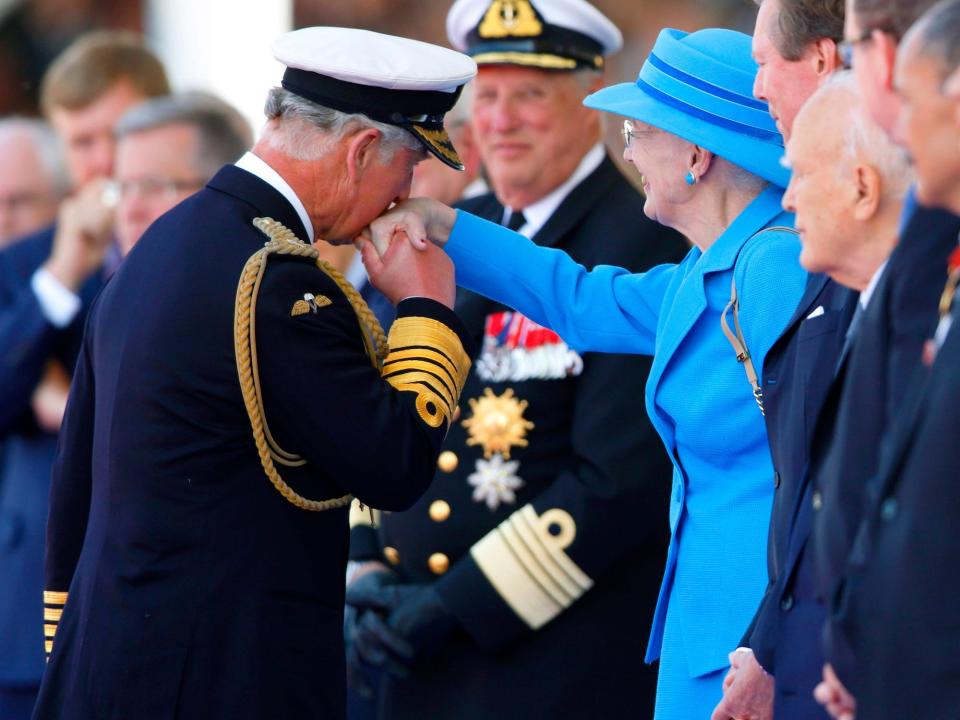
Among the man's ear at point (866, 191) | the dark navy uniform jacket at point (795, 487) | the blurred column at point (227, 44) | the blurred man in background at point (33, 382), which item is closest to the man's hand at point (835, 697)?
the dark navy uniform jacket at point (795, 487)

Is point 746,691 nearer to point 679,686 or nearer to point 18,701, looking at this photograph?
point 679,686

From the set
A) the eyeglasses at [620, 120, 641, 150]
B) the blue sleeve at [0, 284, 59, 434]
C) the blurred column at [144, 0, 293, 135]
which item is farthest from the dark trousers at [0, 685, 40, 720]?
the blurred column at [144, 0, 293, 135]

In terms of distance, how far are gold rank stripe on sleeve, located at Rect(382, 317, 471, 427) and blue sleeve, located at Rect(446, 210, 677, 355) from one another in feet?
1.50

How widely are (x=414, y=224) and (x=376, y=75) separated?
335mm

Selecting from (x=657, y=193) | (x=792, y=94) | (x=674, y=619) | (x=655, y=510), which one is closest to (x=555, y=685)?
(x=655, y=510)

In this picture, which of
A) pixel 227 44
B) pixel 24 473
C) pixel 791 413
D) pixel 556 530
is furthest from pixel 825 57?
pixel 227 44

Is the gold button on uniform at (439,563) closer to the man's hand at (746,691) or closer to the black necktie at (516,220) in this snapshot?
the black necktie at (516,220)

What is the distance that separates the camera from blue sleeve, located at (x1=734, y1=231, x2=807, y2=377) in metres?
2.94

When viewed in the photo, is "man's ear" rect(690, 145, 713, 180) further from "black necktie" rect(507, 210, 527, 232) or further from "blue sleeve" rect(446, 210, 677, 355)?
"black necktie" rect(507, 210, 527, 232)

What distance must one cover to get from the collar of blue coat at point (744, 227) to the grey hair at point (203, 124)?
212 centimetres

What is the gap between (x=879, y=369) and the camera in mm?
2184

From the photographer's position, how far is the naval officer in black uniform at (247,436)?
9.37 feet

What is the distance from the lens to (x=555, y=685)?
3996 millimetres

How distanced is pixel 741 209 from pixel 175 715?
138 cm
